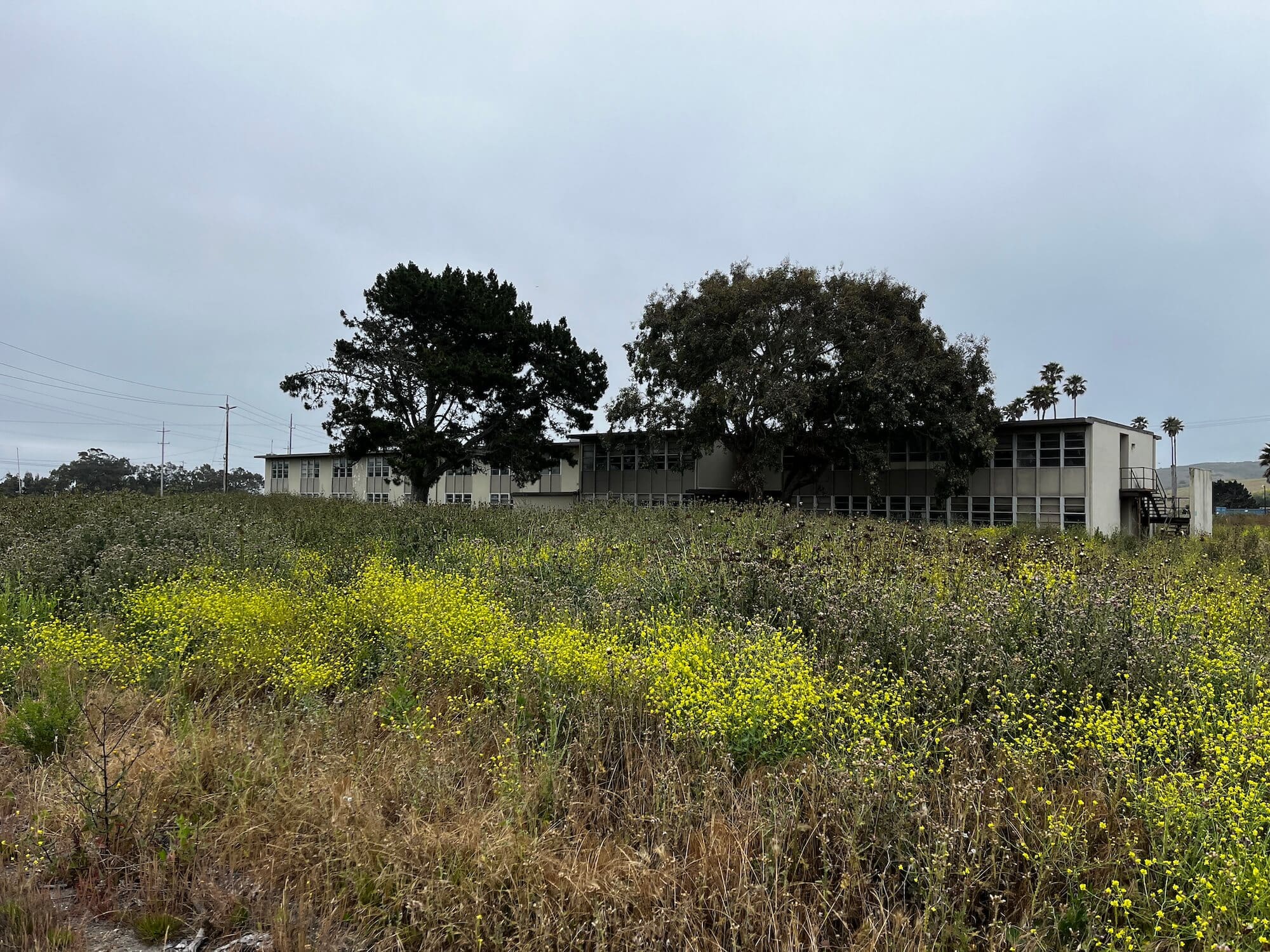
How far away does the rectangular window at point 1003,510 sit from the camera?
3097cm

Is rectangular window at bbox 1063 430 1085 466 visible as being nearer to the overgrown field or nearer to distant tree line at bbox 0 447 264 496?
the overgrown field

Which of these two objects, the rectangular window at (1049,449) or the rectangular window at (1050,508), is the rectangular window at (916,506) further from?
the rectangular window at (1049,449)

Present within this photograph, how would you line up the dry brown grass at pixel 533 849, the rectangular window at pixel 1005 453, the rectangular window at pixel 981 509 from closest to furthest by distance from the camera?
Result: 1. the dry brown grass at pixel 533 849
2. the rectangular window at pixel 1005 453
3. the rectangular window at pixel 981 509

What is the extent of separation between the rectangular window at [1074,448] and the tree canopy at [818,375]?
3.80 meters

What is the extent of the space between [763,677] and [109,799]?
3.25 metres

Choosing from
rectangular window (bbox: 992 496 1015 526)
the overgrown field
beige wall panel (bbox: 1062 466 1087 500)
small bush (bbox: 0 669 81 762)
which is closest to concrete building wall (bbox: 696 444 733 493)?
rectangular window (bbox: 992 496 1015 526)

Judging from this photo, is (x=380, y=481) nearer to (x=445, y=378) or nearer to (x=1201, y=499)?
(x=445, y=378)

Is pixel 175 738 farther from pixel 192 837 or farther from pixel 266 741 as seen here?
pixel 192 837

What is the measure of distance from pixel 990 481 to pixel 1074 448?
3601 millimetres

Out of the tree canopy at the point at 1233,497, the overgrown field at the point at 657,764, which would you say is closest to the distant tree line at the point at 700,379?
the overgrown field at the point at 657,764

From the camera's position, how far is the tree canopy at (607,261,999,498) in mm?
27203

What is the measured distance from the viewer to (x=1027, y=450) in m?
31.0

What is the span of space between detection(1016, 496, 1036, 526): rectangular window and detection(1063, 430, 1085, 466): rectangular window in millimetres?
2047

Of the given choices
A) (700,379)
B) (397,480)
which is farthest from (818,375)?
(397,480)
